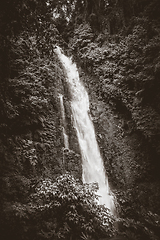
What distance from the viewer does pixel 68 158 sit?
7.33 meters

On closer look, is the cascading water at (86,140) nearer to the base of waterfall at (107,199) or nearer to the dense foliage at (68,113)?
the base of waterfall at (107,199)

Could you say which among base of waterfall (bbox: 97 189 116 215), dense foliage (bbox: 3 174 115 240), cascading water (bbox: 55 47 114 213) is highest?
cascading water (bbox: 55 47 114 213)

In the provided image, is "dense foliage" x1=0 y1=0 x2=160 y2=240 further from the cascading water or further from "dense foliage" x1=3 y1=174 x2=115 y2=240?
the cascading water

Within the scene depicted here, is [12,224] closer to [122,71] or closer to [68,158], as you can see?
[68,158]

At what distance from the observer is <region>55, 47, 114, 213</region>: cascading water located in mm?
7347

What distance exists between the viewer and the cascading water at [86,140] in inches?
289

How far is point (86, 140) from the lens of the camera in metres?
8.29

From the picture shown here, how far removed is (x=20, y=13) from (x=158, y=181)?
7179 mm

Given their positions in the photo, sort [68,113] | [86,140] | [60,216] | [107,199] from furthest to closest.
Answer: [68,113] → [86,140] → [107,199] → [60,216]

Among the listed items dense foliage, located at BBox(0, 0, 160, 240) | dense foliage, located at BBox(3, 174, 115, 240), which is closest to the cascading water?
dense foliage, located at BBox(0, 0, 160, 240)

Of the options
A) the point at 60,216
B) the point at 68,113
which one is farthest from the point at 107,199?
the point at 68,113

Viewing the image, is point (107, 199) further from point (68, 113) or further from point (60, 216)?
point (68, 113)

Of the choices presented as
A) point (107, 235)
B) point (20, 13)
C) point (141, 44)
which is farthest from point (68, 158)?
point (141, 44)

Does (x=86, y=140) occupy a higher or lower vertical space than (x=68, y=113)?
lower
